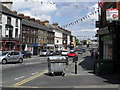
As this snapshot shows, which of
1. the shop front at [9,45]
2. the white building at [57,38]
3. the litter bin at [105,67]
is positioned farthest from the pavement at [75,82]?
the white building at [57,38]

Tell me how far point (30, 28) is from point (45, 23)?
70.5ft

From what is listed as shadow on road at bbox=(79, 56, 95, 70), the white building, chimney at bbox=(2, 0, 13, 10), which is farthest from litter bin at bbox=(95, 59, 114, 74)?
Result: the white building

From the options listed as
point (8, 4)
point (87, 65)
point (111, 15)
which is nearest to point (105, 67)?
point (111, 15)

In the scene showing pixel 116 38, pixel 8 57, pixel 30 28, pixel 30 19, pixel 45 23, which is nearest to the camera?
pixel 116 38

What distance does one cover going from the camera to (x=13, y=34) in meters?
47.8

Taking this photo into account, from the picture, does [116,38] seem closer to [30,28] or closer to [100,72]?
[100,72]

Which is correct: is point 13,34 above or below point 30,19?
below

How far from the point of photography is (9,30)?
46.0m

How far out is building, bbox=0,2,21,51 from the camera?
43.3 meters

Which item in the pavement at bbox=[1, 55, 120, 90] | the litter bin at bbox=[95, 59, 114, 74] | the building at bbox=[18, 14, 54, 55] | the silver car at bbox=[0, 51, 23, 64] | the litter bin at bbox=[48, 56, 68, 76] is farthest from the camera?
the building at bbox=[18, 14, 54, 55]

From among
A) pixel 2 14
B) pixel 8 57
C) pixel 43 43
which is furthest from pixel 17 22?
pixel 8 57

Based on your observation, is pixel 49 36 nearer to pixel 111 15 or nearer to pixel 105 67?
pixel 111 15

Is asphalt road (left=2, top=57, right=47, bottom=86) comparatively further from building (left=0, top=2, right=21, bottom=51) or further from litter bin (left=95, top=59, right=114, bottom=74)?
building (left=0, top=2, right=21, bottom=51)

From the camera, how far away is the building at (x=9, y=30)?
43.3 meters
